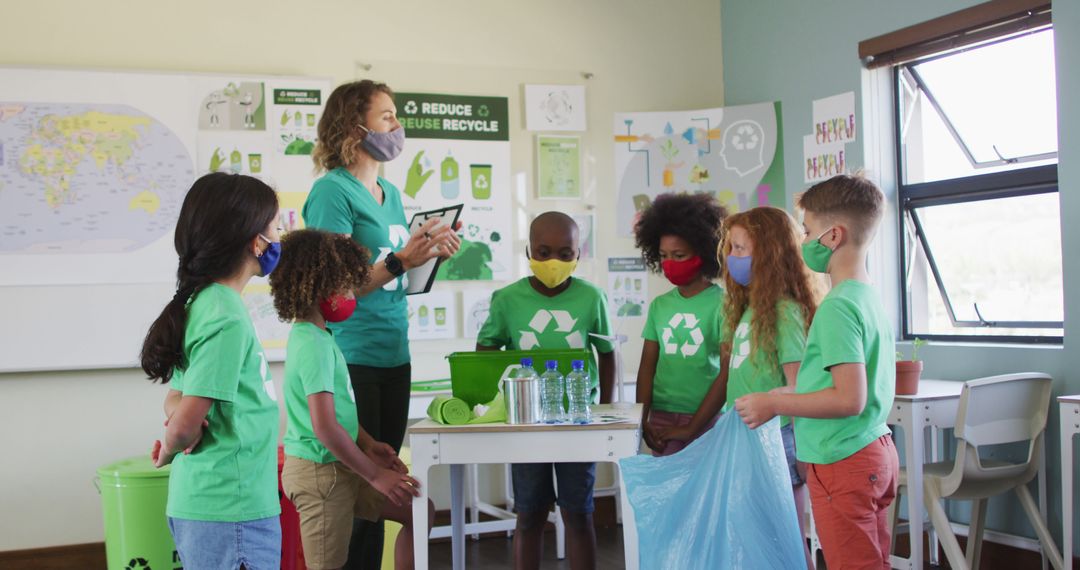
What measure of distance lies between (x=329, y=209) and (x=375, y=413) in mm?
545

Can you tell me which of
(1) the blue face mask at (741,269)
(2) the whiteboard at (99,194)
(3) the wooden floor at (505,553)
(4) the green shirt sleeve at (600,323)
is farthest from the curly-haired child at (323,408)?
(2) the whiteboard at (99,194)

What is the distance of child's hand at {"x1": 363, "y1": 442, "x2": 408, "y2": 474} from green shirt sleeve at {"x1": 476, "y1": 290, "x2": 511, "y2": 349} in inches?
20.3

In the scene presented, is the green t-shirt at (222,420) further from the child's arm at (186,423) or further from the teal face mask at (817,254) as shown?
the teal face mask at (817,254)

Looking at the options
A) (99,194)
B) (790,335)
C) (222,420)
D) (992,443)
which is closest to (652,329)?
(790,335)

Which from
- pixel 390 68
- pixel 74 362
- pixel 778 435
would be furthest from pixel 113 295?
pixel 778 435

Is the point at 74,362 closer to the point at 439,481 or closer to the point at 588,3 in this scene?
the point at 439,481

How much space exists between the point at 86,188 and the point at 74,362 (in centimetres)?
74

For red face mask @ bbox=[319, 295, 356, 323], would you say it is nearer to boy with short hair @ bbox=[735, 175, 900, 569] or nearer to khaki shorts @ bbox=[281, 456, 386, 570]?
khaki shorts @ bbox=[281, 456, 386, 570]

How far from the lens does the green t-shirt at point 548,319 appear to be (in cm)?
281

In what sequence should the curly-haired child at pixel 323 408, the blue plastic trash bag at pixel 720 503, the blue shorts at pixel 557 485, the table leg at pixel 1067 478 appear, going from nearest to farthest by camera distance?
the blue plastic trash bag at pixel 720 503
the curly-haired child at pixel 323 408
the blue shorts at pixel 557 485
the table leg at pixel 1067 478

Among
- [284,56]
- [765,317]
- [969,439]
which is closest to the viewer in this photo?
[765,317]

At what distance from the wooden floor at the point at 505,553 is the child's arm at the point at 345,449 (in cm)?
177

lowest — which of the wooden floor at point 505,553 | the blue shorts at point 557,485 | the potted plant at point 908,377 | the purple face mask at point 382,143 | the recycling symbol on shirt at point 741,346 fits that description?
the wooden floor at point 505,553

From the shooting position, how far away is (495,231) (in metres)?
4.70
